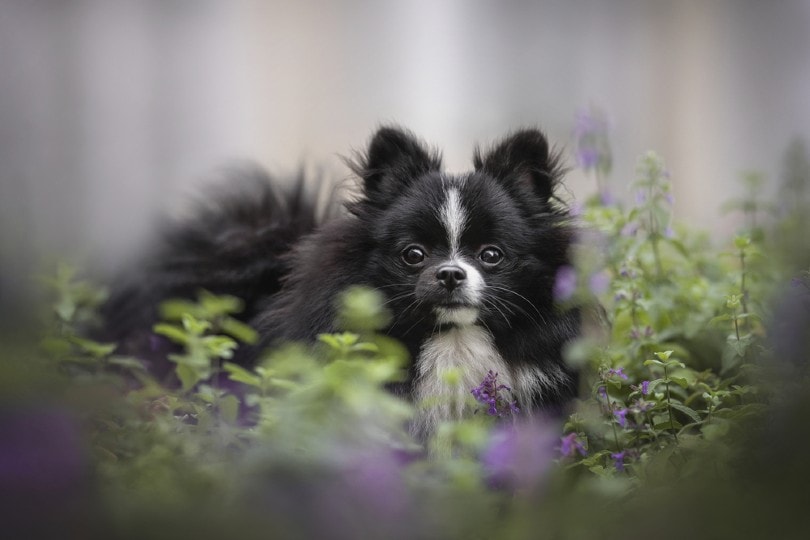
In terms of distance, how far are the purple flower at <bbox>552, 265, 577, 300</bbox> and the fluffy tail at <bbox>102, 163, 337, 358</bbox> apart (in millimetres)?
1227

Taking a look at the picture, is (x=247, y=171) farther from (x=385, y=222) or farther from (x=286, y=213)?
(x=385, y=222)

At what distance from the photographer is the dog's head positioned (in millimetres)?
2910

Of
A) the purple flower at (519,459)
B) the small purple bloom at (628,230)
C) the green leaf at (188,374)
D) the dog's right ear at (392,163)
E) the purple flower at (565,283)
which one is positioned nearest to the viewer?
the purple flower at (519,459)

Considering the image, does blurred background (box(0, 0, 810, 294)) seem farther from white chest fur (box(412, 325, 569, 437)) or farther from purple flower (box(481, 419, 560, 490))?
purple flower (box(481, 419, 560, 490))

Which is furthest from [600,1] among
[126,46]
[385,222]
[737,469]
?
[737,469]

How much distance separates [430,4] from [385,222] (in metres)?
5.06

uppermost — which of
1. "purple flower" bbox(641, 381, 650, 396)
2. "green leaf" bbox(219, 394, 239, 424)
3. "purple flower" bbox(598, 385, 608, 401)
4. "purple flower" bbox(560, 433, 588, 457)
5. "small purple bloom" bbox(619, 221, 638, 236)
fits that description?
"small purple bloom" bbox(619, 221, 638, 236)

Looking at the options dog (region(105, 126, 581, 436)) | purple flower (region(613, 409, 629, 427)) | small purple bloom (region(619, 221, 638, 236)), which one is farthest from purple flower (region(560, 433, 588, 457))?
small purple bloom (region(619, 221, 638, 236))

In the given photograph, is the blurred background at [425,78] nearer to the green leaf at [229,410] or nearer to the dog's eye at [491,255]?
the dog's eye at [491,255]

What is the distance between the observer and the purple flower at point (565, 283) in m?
2.92

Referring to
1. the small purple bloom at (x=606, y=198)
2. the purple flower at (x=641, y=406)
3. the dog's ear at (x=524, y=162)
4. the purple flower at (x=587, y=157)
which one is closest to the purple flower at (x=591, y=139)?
the purple flower at (x=587, y=157)

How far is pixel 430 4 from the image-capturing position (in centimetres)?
766

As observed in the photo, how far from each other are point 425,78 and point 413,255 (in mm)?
4817

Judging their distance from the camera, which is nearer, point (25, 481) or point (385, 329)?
point (25, 481)
